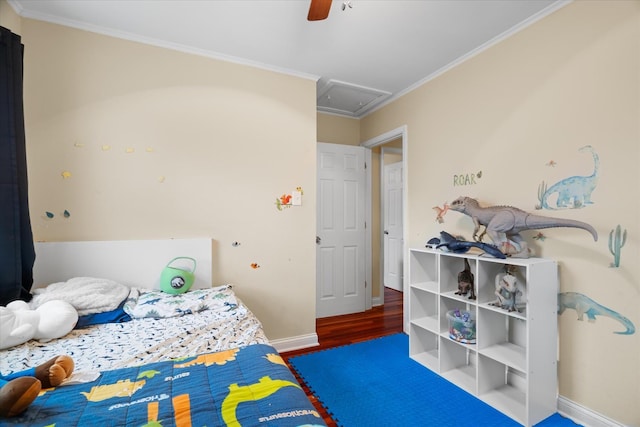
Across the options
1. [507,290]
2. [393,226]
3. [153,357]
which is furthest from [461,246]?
[393,226]

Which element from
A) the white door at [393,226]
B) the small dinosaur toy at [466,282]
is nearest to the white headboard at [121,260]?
the small dinosaur toy at [466,282]

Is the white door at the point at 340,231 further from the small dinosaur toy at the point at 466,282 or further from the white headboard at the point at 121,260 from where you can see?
the small dinosaur toy at the point at 466,282

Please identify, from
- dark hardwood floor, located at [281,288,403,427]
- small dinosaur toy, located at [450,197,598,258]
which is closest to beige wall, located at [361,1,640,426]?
small dinosaur toy, located at [450,197,598,258]

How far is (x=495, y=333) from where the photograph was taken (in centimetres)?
212

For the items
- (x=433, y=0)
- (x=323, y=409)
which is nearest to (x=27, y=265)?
(x=323, y=409)

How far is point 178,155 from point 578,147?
283 cm

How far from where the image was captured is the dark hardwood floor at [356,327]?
2.90 metres

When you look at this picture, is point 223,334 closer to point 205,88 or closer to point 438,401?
point 438,401

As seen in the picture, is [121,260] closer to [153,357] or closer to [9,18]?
[153,357]

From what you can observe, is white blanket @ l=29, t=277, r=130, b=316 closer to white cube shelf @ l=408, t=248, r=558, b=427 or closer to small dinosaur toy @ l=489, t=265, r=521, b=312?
white cube shelf @ l=408, t=248, r=558, b=427

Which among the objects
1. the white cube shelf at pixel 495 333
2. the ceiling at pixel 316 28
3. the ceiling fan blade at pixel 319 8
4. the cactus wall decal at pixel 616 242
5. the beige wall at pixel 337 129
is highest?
the ceiling at pixel 316 28

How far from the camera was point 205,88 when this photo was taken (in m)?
2.52

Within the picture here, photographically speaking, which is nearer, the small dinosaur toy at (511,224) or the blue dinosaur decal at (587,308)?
the blue dinosaur decal at (587,308)

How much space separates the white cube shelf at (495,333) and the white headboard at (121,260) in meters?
1.82
